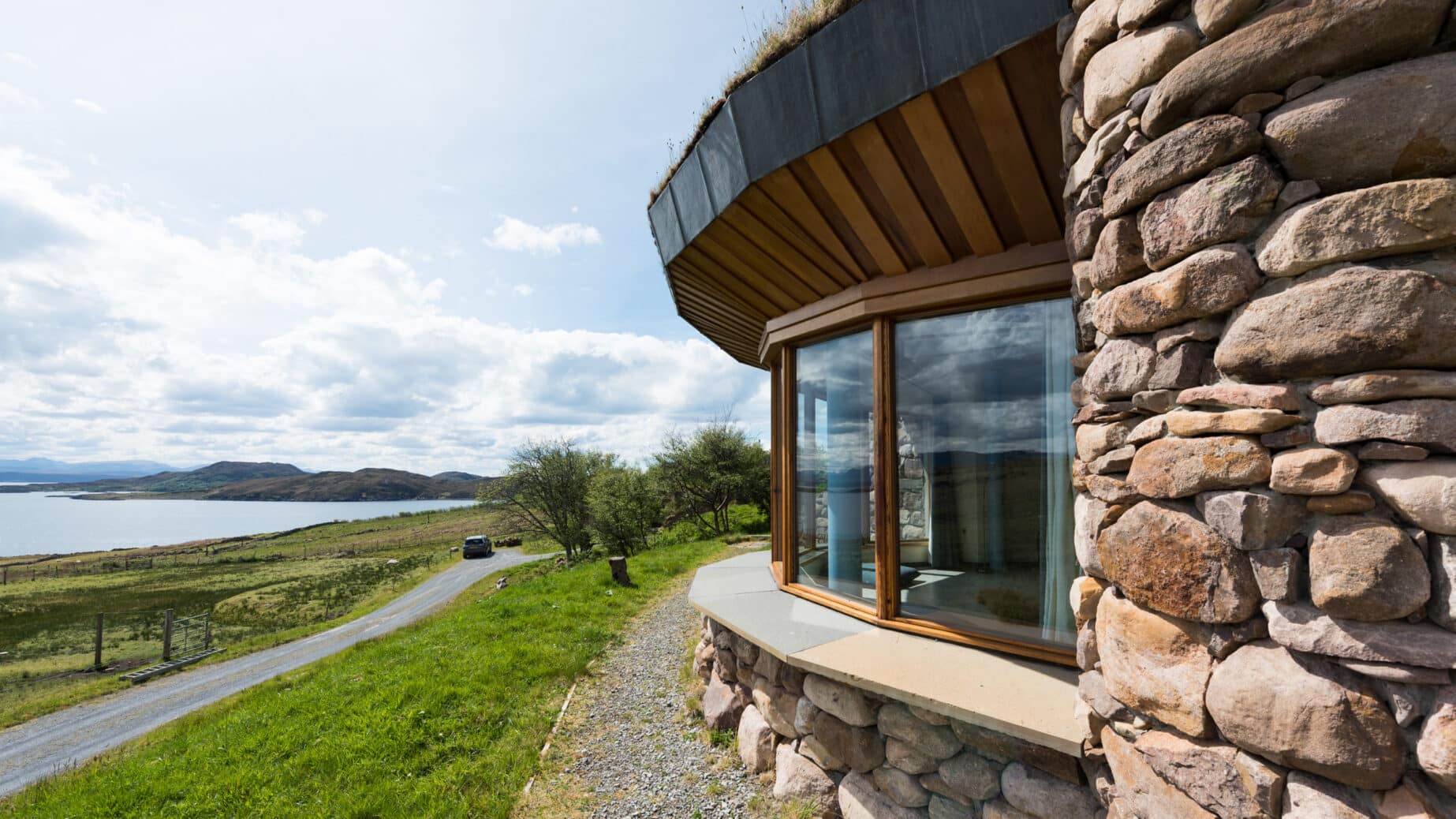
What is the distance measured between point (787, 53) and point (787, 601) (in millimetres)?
3727

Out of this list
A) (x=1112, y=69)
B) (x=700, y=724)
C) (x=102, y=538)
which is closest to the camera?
(x=1112, y=69)

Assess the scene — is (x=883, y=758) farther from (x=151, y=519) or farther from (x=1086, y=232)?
(x=151, y=519)

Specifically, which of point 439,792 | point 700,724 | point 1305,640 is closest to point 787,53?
point 1305,640

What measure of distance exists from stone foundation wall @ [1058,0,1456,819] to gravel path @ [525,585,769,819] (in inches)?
101

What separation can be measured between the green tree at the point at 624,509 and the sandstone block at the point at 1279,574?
19.3 m

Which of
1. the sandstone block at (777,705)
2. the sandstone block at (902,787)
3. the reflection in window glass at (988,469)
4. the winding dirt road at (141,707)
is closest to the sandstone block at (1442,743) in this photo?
the reflection in window glass at (988,469)

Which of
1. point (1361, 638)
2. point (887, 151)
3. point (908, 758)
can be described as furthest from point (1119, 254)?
point (908, 758)

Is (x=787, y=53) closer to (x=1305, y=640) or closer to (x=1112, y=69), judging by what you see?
(x=1112, y=69)

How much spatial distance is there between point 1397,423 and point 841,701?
2621 mm

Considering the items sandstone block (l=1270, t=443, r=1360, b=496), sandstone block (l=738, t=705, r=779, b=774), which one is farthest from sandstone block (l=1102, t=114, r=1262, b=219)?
sandstone block (l=738, t=705, r=779, b=774)

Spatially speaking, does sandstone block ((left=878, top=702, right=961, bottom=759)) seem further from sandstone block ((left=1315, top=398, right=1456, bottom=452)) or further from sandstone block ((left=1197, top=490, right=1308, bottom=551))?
sandstone block ((left=1315, top=398, right=1456, bottom=452))

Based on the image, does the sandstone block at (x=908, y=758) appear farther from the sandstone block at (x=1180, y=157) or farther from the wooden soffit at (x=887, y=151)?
the wooden soffit at (x=887, y=151)

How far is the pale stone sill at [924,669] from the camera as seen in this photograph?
2.41m

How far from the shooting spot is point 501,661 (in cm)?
596
